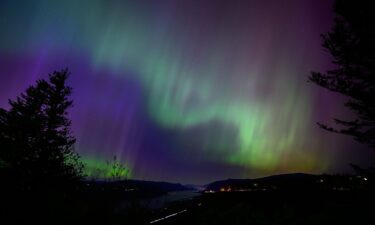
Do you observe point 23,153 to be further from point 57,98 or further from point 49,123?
point 57,98

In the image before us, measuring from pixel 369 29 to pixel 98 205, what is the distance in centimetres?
1576

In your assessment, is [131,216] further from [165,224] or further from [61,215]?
[61,215]

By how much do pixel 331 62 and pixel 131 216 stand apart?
14153 mm

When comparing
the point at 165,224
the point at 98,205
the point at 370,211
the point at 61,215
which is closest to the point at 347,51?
the point at 370,211

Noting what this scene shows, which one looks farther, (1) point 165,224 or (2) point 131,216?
→ (1) point 165,224

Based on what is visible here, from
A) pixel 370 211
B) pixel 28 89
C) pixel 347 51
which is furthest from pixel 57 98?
pixel 370 211

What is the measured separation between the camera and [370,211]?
13.5m

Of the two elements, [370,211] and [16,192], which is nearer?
[16,192]

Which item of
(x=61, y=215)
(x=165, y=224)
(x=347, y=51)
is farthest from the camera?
(x=347, y=51)

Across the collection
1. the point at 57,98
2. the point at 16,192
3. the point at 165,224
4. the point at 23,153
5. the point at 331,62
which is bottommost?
the point at 165,224

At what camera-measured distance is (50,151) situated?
3556 cm

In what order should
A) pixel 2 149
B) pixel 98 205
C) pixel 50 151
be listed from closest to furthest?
1. pixel 98 205
2. pixel 2 149
3. pixel 50 151

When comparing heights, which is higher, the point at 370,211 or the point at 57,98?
the point at 57,98

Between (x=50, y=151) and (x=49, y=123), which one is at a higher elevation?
(x=49, y=123)
